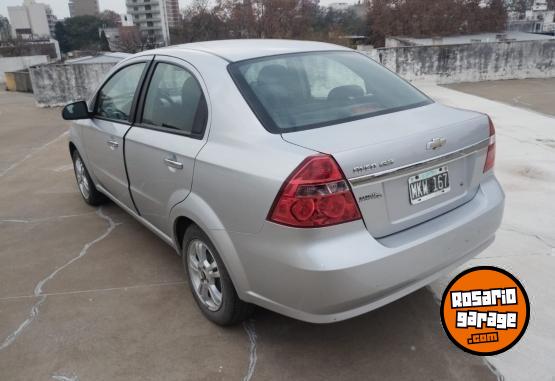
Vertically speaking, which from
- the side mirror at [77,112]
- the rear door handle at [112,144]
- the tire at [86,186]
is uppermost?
the side mirror at [77,112]

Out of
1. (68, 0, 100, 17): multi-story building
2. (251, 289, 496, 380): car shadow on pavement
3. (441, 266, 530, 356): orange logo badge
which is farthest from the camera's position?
(68, 0, 100, 17): multi-story building

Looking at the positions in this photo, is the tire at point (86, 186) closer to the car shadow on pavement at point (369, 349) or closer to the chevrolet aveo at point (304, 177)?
the chevrolet aveo at point (304, 177)

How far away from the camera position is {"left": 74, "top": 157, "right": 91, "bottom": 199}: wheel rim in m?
4.89

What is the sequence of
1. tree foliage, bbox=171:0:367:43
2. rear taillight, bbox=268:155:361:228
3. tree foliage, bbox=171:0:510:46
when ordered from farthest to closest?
1. tree foliage, bbox=171:0:510:46
2. tree foliage, bbox=171:0:367:43
3. rear taillight, bbox=268:155:361:228

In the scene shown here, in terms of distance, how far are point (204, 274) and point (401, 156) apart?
4.54 feet

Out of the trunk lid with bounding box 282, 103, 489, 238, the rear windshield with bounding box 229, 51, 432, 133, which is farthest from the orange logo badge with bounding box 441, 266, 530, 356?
the rear windshield with bounding box 229, 51, 432, 133

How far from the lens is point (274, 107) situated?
2521 millimetres

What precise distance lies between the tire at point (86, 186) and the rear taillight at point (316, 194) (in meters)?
3.32

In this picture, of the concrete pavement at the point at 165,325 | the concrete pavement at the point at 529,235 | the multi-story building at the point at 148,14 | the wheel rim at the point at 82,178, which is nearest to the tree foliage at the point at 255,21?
the concrete pavement at the point at 529,235

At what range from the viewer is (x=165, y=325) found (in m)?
2.92

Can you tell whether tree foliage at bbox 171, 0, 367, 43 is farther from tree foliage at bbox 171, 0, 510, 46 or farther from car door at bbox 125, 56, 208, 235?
car door at bbox 125, 56, 208, 235

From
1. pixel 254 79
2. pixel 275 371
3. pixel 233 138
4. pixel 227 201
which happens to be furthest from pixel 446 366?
pixel 254 79

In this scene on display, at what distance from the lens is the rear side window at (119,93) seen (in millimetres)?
3584

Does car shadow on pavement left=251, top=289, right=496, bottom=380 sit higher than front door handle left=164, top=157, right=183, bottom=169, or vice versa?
front door handle left=164, top=157, right=183, bottom=169
